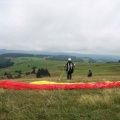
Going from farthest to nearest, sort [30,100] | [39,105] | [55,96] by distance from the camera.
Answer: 1. [55,96]
2. [30,100]
3. [39,105]

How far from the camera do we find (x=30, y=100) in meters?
13.0

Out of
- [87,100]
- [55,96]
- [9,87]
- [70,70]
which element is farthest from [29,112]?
[70,70]

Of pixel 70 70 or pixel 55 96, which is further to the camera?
pixel 70 70

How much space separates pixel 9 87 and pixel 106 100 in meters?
7.67

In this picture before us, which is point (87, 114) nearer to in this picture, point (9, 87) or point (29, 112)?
point (29, 112)

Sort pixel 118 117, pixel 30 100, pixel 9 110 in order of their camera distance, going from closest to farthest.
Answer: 1. pixel 118 117
2. pixel 9 110
3. pixel 30 100

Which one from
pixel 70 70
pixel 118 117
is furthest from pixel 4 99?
pixel 70 70

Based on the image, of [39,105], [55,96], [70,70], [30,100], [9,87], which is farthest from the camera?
[70,70]

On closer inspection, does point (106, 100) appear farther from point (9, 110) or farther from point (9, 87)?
point (9, 87)

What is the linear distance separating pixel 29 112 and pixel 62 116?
1335 millimetres

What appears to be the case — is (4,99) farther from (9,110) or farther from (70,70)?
(70,70)

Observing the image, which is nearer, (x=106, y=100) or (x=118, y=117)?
(x=118, y=117)

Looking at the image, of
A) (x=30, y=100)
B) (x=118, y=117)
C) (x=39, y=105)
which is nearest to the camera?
(x=118, y=117)

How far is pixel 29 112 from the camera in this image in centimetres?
1042
